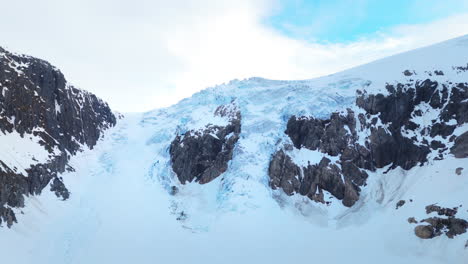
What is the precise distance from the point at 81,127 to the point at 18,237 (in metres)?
34.8

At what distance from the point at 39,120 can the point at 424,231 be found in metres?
60.6

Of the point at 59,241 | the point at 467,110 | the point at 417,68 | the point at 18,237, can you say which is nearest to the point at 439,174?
the point at 467,110

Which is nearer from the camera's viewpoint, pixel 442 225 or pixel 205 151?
pixel 442 225

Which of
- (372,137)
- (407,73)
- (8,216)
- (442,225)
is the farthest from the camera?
(407,73)

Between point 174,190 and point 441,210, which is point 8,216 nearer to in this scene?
point 174,190

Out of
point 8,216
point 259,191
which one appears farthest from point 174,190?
point 8,216

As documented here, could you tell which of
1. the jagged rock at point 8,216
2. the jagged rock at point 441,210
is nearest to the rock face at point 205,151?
the jagged rock at point 8,216

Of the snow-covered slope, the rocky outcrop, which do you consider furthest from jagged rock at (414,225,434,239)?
the snow-covered slope

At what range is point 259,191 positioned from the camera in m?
62.2

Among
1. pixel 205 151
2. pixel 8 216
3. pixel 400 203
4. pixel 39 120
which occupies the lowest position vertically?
pixel 400 203

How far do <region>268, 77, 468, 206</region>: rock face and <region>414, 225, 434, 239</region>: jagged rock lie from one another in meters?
12.5

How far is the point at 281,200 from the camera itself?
6181cm

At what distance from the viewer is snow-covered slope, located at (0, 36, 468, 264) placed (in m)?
49.3

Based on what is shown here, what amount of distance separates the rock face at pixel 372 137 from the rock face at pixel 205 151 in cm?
934
